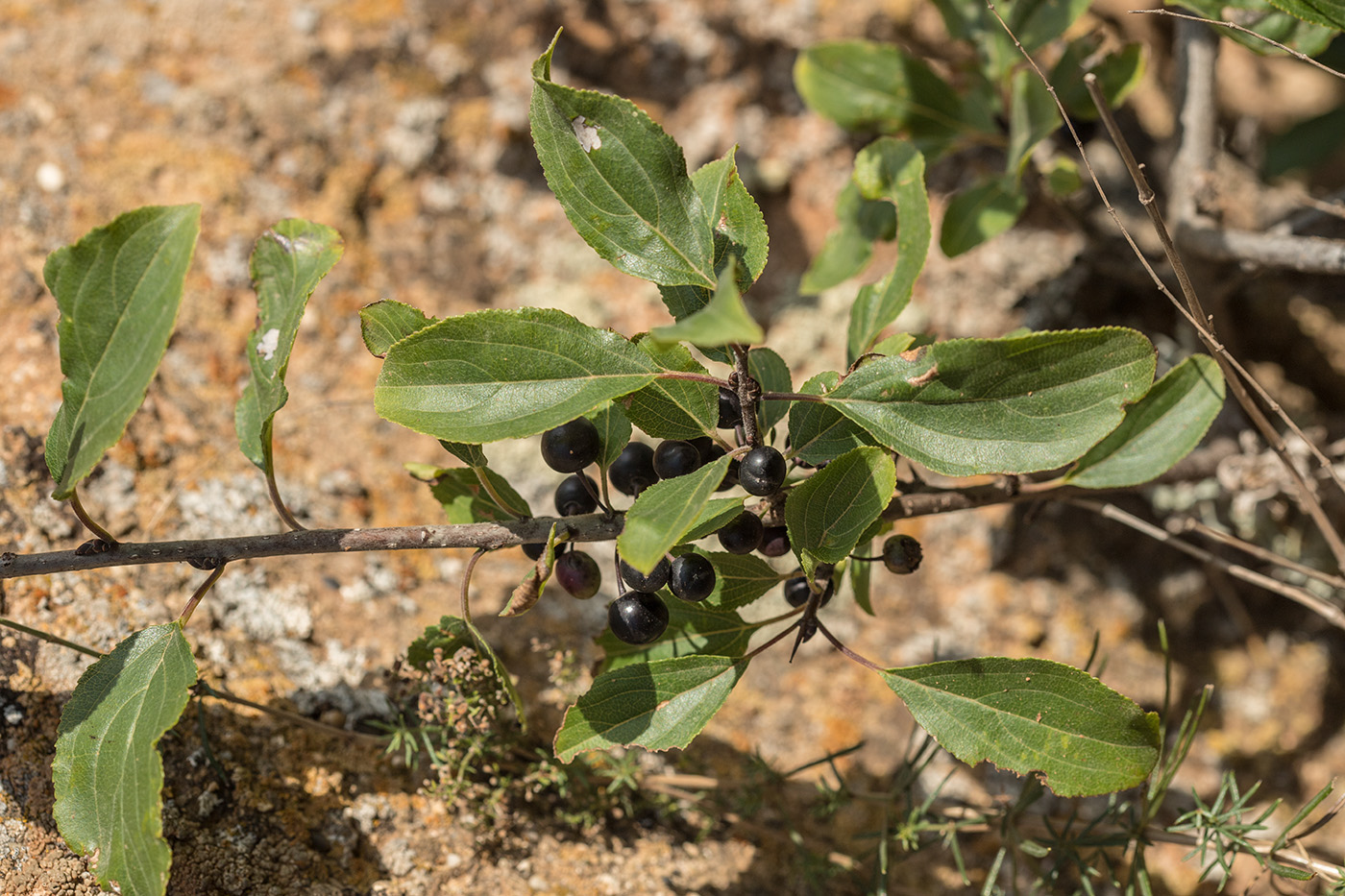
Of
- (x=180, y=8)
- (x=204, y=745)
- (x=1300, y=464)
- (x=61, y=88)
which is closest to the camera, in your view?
(x=204, y=745)

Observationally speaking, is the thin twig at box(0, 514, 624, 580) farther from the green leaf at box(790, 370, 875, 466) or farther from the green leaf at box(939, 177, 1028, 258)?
the green leaf at box(939, 177, 1028, 258)

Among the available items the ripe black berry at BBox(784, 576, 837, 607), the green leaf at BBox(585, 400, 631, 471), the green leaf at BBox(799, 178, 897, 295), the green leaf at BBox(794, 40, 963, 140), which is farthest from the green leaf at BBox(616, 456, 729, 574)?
the green leaf at BBox(794, 40, 963, 140)

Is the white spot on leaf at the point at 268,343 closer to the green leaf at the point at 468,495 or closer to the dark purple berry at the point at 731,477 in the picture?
the green leaf at the point at 468,495

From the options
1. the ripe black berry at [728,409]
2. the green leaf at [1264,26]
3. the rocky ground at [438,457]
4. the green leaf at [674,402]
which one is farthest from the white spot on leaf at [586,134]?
the green leaf at [1264,26]

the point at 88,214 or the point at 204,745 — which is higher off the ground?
the point at 88,214

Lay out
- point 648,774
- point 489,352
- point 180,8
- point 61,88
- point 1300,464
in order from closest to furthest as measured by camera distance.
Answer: point 489,352, point 648,774, point 1300,464, point 61,88, point 180,8

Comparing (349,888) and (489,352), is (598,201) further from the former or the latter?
(349,888)

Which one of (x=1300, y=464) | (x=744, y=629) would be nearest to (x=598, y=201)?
(x=744, y=629)

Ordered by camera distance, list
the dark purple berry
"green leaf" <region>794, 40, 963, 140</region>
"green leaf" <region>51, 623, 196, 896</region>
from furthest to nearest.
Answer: "green leaf" <region>794, 40, 963, 140</region> → the dark purple berry → "green leaf" <region>51, 623, 196, 896</region>
